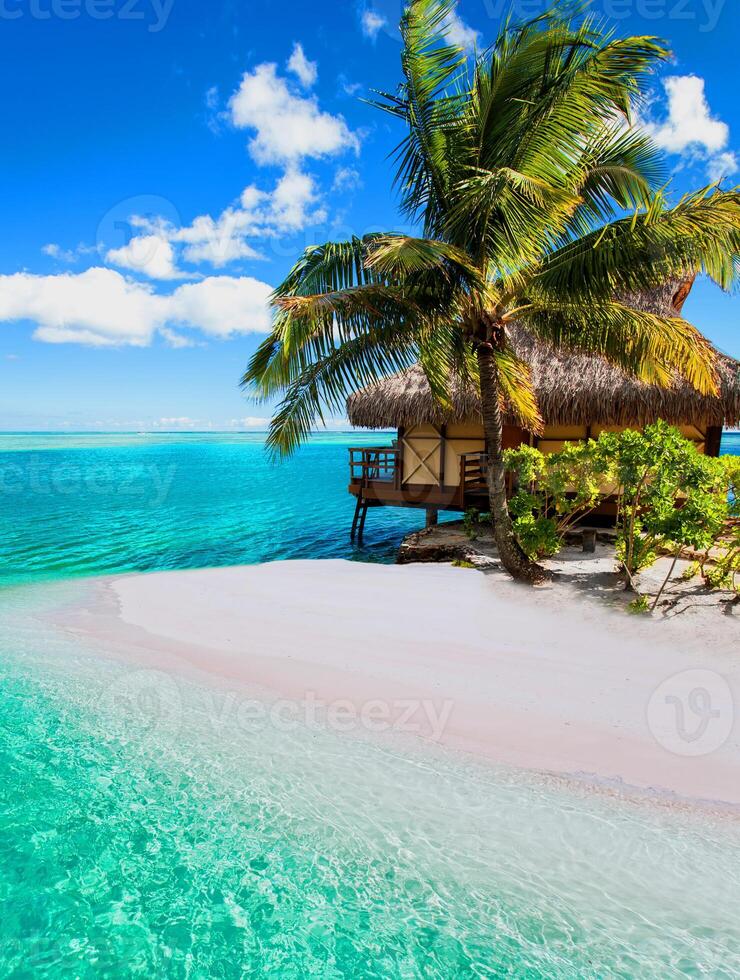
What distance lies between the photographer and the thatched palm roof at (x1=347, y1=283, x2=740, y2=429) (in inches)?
387

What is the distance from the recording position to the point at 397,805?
355 centimetres

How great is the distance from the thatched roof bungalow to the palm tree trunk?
2.79 meters

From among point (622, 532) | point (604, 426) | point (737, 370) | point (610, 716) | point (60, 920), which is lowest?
point (60, 920)

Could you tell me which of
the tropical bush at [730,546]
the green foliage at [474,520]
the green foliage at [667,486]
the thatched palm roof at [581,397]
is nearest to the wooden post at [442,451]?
the thatched palm roof at [581,397]

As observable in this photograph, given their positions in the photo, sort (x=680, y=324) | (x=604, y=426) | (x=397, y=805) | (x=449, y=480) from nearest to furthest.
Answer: (x=397, y=805) < (x=680, y=324) < (x=604, y=426) < (x=449, y=480)

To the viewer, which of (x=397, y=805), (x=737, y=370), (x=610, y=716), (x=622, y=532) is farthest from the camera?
(x=737, y=370)

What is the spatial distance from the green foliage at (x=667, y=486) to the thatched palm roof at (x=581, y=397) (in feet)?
9.81

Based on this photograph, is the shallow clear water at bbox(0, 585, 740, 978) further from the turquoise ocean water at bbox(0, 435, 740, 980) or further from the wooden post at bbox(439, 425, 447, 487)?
the wooden post at bbox(439, 425, 447, 487)

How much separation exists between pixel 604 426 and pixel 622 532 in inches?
180

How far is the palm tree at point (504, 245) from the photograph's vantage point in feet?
18.7

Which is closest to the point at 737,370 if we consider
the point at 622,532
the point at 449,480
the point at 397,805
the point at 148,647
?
the point at 622,532

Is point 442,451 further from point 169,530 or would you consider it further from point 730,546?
point 169,530

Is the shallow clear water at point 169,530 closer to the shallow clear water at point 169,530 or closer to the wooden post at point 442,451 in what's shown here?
the shallow clear water at point 169,530

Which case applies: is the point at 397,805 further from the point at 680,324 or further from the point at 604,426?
the point at 604,426
